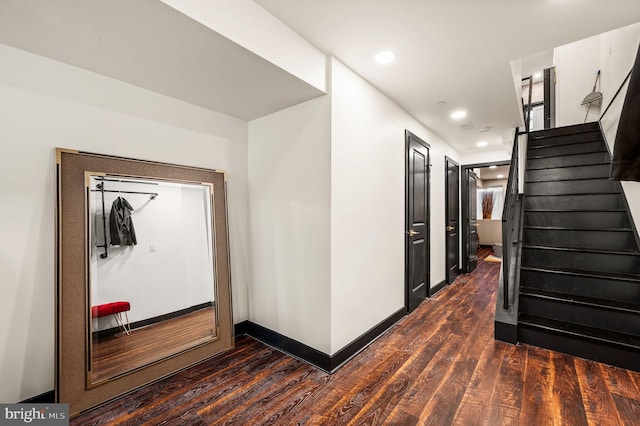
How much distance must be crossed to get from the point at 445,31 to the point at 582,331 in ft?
8.87

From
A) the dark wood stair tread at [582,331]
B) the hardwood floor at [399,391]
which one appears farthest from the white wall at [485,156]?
the hardwood floor at [399,391]

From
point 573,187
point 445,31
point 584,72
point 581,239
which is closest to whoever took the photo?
point 445,31

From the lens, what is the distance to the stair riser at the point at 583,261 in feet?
8.70

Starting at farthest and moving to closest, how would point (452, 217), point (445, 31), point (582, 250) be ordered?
1. point (452, 217)
2. point (582, 250)
3. point (445, 31)

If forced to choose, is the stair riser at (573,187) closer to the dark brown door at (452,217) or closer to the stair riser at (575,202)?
the stair riser at (575,202)

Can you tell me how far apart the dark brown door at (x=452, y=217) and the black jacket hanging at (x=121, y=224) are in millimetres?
4392

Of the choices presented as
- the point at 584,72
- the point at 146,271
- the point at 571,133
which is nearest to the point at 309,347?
the point at 146,271

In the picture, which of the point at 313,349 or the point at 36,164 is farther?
the point at 313,349

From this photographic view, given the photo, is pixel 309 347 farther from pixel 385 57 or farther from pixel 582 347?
pixel 385 57

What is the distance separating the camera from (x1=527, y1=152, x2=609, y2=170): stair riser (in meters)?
3.66

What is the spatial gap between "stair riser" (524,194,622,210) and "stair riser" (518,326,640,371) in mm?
1788

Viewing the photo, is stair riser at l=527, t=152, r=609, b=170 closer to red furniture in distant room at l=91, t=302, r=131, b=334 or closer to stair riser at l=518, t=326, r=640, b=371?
stair riser at l=518, t=326, r=640, b=371

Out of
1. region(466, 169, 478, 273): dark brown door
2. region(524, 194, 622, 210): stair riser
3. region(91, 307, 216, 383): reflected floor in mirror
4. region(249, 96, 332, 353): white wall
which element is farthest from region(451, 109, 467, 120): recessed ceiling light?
region(91, 307, 216, 383): reflected floor in mirror

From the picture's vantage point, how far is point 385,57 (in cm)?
219
